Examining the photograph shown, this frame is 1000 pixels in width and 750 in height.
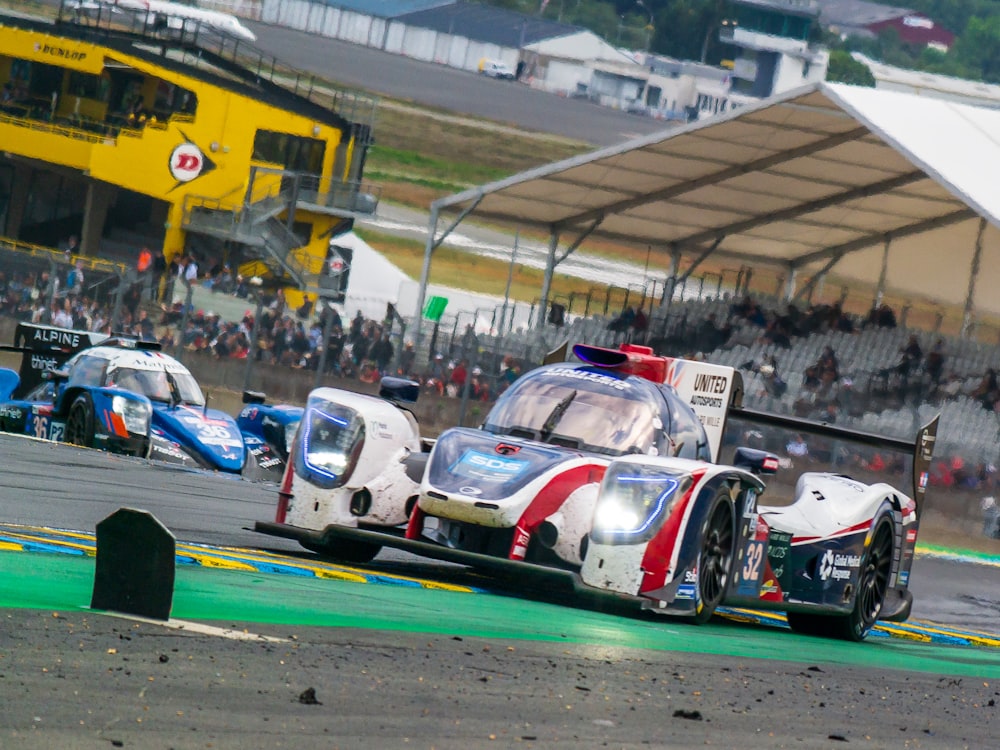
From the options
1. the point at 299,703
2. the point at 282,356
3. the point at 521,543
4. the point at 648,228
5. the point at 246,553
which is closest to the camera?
the point at 299,703

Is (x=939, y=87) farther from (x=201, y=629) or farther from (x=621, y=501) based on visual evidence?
(x=201, y=629)

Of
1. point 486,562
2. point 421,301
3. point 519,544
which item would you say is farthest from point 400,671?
point 421,301

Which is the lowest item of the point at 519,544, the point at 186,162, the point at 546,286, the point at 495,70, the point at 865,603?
the point at 865,603

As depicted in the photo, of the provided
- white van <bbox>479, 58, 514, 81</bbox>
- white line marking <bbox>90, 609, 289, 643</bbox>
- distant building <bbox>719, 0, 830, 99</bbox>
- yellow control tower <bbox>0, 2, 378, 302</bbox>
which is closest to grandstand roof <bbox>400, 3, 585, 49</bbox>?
white van <bbox>479, 58, 514, 81</bbox>

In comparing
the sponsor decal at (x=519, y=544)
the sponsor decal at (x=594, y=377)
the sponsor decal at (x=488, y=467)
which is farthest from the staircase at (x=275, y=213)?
the sponsor decal at (x=519, y=544)

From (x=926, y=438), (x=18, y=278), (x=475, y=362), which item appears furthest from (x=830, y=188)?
(x=926, y=438)

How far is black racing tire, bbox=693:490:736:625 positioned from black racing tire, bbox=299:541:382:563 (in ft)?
6.06

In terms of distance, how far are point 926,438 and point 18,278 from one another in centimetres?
1953

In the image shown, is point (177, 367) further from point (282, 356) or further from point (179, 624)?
point (179, 624)

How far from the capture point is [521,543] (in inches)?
314

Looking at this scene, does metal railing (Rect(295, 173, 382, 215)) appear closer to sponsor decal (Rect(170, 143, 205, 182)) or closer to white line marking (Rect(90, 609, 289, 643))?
sponsor decal (Rect(170, 143, 205, 182))

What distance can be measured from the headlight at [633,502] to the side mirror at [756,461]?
0.85 m

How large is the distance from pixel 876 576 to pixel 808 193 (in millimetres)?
22172

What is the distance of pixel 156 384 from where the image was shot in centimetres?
1705
